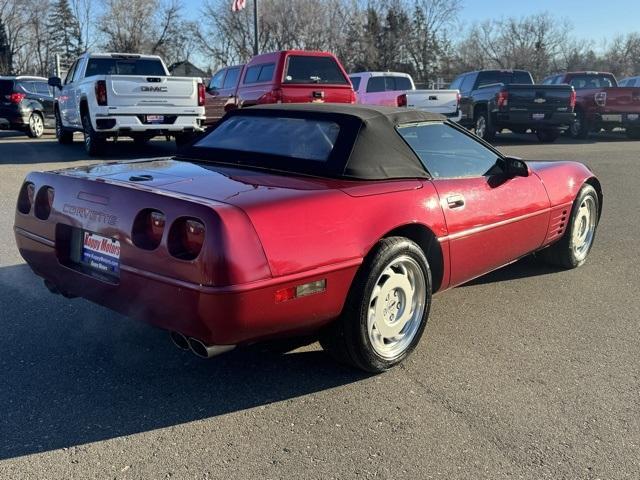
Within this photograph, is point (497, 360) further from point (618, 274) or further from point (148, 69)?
point (148, 69)

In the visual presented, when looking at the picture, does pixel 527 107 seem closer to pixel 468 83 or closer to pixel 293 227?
pixel 468 83

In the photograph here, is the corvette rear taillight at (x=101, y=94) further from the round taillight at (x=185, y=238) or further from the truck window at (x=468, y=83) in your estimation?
the truck window at (x=468, y=83)

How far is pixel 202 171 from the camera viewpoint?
3.61 meters

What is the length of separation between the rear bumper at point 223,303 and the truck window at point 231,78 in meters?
12.3

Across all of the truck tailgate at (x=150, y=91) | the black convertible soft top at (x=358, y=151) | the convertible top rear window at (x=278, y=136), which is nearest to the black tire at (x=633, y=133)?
the truck tailgate at (x=150, y=91)

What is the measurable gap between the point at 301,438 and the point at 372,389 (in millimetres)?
585

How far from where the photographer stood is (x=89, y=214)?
3176mm

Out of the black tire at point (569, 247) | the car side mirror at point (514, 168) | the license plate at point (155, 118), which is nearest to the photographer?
the car side mirror at point (514, 168)

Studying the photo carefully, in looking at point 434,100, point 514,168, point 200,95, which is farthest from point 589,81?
point 514,168

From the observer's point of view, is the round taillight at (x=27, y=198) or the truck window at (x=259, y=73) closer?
the round taillight at (x=27, y=198)

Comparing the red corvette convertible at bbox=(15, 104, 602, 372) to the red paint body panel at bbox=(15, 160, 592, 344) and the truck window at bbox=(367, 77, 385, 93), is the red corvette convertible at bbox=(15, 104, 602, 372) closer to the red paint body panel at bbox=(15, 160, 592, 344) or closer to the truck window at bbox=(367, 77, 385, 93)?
the red paint body panel at bbox=(15, 160, 592, 344)

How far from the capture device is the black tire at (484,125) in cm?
1659

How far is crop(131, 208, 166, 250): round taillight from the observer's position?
289cm

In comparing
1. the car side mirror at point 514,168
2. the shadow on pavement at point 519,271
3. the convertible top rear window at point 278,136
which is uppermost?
→ the convertible top rear window at point 278,136
